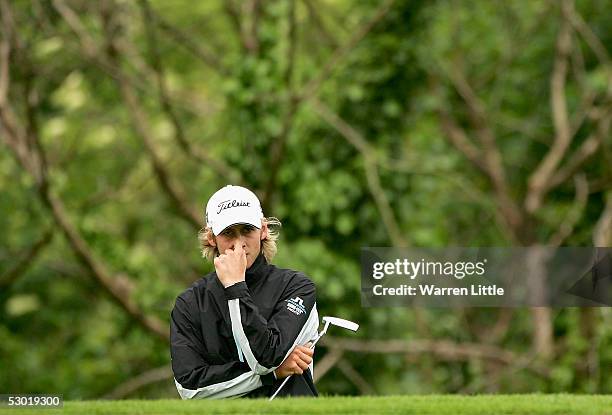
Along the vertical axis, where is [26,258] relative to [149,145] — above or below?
below

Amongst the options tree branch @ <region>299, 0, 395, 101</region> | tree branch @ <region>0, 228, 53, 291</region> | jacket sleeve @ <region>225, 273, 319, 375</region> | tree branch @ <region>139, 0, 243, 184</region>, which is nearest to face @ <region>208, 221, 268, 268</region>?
jacket sleeve @ <region>225, 273, 319, 375</region>

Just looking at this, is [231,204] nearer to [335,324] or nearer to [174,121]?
[335,324]

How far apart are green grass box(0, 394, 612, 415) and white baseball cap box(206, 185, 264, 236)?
0.69 metres

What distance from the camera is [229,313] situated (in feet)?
13.2

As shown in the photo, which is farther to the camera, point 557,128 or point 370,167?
point 557,128

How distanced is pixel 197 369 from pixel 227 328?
0.17 meters

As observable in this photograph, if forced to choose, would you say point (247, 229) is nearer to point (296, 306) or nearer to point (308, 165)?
point (296, 306)

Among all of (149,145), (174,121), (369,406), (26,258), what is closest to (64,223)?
(149,145)

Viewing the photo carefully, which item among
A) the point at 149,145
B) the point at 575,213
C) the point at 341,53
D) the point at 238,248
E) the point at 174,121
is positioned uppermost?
the point at 575,213

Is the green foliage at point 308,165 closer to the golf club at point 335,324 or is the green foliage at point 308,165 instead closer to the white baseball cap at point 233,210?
the golf club at point 335,324

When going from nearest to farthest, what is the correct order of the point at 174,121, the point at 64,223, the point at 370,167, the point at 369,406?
the point at 369,406 < the point at 64,223 < the point at 174,121 < the point at 370,167

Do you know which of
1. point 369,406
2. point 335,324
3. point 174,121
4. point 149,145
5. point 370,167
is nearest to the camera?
point 335,324

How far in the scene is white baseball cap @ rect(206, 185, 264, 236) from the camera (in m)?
4.09

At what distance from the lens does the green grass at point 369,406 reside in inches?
177
